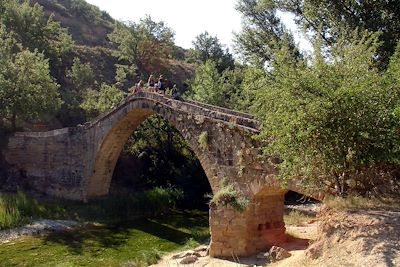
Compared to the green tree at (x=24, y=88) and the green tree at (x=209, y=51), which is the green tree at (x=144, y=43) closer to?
the green tree at (x=209, y=51)

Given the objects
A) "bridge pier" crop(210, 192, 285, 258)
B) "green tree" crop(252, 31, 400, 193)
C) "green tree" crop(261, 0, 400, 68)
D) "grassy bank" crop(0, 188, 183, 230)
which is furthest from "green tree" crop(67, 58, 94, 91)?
"green tree" crop(252, 31, 400, 193)

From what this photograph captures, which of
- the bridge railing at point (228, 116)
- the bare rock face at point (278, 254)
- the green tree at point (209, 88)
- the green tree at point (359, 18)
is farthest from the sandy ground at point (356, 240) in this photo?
the green tree at point (209, 88)

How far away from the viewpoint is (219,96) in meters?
31.1

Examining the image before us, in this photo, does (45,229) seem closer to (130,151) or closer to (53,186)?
(53,186)

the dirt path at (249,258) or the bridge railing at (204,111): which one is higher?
the bridge railing at (204,111)

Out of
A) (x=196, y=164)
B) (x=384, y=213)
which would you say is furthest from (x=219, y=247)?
(x=196, y=164)

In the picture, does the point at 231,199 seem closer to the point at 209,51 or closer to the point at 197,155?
the point at 197,155

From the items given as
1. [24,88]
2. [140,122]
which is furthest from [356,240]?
[24,88]

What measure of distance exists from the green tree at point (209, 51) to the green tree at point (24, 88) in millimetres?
22443

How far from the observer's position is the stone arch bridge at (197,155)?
1324 centimetres

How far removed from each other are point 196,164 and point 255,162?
1257 centimetres

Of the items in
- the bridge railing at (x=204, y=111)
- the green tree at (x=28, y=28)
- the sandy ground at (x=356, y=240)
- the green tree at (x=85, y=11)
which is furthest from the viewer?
the green tree at (x=85, y=11)

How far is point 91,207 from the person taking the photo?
2217 centimetres

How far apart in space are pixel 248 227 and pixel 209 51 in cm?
3628
